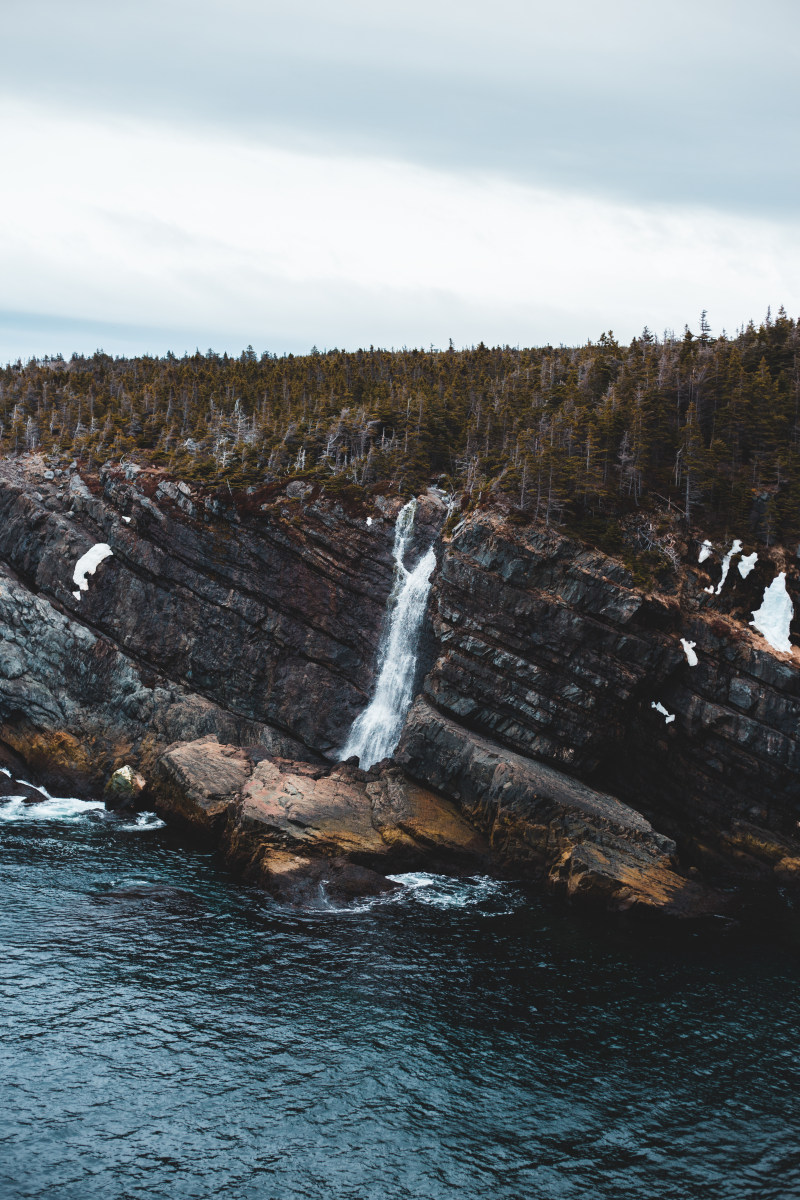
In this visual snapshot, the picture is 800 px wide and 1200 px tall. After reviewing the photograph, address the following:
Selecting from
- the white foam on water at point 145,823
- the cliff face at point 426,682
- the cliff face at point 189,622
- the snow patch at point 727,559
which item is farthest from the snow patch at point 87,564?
the snow patch at point 727,559

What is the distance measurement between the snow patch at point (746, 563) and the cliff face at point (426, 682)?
30.4 inches

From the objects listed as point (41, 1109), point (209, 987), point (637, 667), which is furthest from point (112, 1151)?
point (637, 667)

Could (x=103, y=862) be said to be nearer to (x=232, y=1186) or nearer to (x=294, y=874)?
(x=294, y=874)

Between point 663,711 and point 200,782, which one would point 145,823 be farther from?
point 663,711

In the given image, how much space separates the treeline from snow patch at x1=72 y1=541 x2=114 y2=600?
443 inches

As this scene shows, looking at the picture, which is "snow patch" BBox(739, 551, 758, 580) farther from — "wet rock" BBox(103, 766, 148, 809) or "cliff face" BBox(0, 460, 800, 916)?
"wet rock" BBox(103, 766, 148, 809)

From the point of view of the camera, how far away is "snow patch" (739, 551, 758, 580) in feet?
204

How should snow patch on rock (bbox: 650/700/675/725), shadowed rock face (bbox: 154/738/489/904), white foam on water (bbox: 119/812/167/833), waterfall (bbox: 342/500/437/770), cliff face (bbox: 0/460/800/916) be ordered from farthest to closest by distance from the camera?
waterfall (bbox: 342/500/437/770) → snow patch on rock (bbox: 650/700/675/725) → white foam on water (bbox: 119/812/167/833) → cliff face (bbox: 0/460/800/916) → shadowed rock face (bbox: 154/738/489/904)

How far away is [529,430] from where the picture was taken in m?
78.4

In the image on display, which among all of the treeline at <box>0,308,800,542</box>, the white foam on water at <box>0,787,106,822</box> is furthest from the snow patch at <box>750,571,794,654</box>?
the white foam on water at <box>0,787,106,822</box>

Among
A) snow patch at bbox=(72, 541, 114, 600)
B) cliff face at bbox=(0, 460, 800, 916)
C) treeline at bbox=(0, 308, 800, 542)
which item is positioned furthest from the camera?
snow patch at bbox=(72, 541, 114, 600)

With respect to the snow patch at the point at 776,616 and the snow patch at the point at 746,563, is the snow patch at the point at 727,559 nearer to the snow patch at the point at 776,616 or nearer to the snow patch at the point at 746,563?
the snow patch at the point at 746,563

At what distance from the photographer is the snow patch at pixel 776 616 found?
58.2 meters

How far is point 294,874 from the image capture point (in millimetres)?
46656
